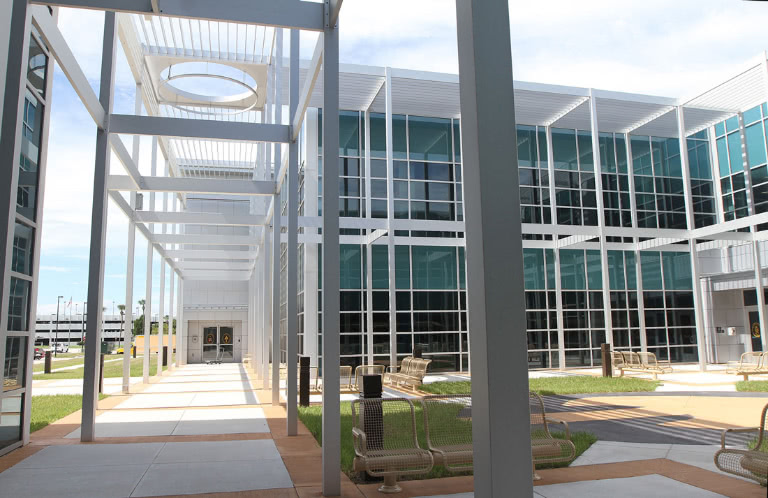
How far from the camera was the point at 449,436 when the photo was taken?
7852 mm

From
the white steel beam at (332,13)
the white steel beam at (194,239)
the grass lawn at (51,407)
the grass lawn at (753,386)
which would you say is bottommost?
the grass lawn at (753,386)

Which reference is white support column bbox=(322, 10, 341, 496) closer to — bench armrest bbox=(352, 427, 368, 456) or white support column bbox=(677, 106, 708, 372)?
bench armrest bbox=(352, 427, 368, 456)

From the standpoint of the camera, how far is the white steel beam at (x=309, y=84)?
7688 millimetres

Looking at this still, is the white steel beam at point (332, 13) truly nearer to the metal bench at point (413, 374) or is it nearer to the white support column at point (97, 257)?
the white support column at point (97, 257)

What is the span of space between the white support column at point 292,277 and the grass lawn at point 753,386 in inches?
518

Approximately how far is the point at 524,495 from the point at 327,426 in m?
4.13

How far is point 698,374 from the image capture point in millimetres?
22484

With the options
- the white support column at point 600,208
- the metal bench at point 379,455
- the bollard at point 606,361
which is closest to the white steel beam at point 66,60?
the metal bench at point 379,455

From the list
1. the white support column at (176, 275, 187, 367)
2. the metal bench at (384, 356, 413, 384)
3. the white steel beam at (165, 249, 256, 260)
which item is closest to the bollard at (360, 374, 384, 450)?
the metal bench at (384, 356, 413, 384)

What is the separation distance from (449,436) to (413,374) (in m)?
9.76

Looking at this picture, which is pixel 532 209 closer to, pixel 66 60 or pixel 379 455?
pixel 66 60

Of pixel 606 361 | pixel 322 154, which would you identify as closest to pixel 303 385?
pixel 322 154

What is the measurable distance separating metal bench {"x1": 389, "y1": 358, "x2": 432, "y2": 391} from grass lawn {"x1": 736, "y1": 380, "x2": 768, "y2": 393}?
886cm

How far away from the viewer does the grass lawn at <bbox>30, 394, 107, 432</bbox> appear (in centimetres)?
1152
